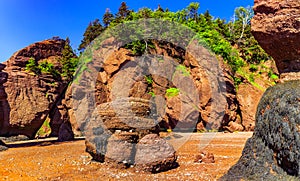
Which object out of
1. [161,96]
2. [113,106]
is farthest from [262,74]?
[113,106]

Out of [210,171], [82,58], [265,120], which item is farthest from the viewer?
[82,58]

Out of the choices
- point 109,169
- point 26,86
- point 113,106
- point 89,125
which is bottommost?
point 109,169

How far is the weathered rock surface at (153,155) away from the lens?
7.01 metres

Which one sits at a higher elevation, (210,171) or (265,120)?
(265,120)

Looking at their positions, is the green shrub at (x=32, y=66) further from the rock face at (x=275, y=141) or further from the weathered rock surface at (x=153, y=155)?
the rock face at (x=275, y=141)

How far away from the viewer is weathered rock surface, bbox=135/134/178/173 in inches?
276

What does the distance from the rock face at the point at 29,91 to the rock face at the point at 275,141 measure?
15.8 m

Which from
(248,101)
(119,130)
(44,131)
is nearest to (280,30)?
(119,130)

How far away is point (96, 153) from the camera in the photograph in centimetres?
830

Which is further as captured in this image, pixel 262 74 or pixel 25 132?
pixel 262 74

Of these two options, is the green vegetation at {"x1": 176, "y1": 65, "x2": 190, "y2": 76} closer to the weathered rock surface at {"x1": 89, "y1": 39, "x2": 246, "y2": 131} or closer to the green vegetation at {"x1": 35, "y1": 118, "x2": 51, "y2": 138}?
the weathered rock surface at {"x1": 89, "y1": 39, "x2": 246, "y2": 131}

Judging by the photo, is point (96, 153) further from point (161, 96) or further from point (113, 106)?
point (161, 96)

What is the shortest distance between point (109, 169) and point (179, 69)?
16.8 metres

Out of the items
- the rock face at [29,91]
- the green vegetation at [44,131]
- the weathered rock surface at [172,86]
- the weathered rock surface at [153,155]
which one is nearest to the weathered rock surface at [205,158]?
the weathered rock surface at [153,155]
